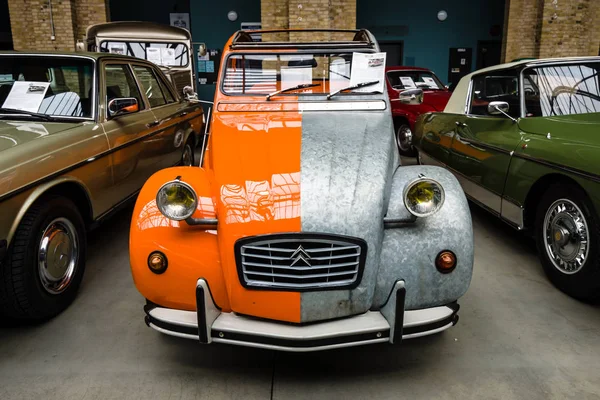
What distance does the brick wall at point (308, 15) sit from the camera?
1121 cm

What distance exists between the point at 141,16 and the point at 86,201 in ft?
43.1

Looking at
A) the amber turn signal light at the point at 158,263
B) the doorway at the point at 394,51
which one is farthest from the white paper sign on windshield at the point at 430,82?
the amber turn signal light at the point at 158,263

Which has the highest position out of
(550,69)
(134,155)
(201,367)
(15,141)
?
(550,69)

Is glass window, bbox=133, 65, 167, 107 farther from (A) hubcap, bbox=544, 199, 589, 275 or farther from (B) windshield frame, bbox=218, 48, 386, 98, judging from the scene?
(A) hubcap, bbox=544, 199, 589, 275

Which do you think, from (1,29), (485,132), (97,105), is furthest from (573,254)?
(1,29)

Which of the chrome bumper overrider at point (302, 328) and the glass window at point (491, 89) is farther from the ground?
the glass window at point (491, 89)

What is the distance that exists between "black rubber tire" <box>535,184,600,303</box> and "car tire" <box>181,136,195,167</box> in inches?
170

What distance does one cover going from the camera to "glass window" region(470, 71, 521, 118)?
15.2 ft

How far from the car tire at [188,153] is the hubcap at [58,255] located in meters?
2.85

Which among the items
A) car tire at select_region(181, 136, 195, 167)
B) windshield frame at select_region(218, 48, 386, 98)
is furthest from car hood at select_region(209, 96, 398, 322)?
car tire at select_region(181, 136, 195, 167)

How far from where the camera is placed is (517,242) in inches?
187

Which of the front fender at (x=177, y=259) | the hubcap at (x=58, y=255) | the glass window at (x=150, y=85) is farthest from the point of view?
the glass window at (x=150, y=85)

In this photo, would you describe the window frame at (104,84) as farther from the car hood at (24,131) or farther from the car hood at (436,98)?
the car hood at (436,98)

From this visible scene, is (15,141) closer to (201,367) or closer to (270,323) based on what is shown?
(201,367)
